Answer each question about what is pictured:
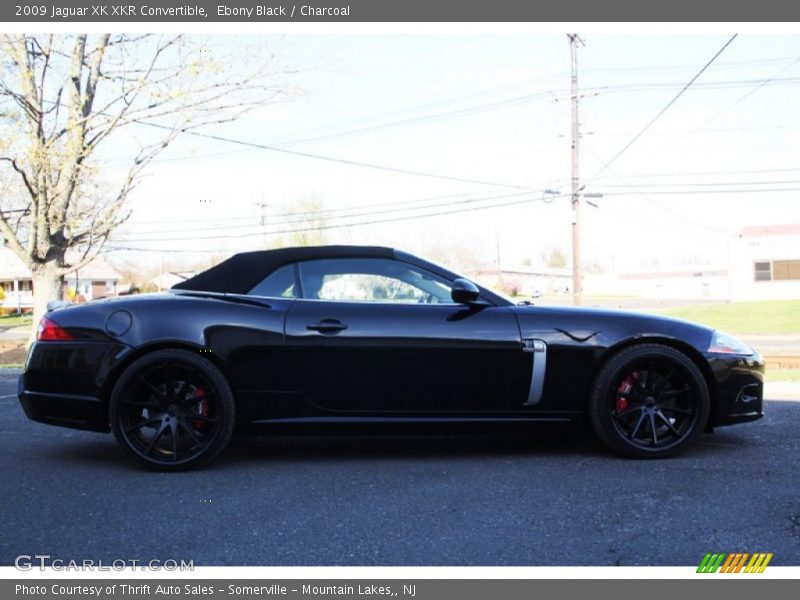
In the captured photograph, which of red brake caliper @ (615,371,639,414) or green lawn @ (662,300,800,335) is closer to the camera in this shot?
red brake caliper @ (615,371,639,414)

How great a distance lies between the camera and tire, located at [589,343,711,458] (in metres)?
4.01

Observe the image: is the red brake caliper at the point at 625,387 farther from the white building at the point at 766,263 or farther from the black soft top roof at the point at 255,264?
the white building at the point at 766,263

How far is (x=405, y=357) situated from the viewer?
3957mm

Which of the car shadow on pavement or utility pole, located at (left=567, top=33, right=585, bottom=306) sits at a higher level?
utility pole, located at (left=567, top=33, right=585, bottom=306)

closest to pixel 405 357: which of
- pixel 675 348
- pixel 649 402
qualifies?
pixel 649 402

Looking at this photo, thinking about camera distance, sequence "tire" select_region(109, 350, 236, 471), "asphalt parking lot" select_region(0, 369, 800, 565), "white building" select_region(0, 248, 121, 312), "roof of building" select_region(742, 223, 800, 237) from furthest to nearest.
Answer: "white building" select_region(0, 248, 121, 312) < "roof of building" select_region(742, 223, 800, 237) < "tire" select_region(109, 350, 236, 471) < "asphalt parking lot" select_region(0, 369, 800, 565)

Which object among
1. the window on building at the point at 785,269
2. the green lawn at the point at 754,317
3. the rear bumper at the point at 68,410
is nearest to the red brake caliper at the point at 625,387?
the rear bumper at the point at 68,410

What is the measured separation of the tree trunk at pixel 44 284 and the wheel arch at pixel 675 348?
Result: 16048mm

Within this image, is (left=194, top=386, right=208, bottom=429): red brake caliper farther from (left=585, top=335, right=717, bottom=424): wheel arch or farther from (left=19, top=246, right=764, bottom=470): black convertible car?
(left=585, top=335, right=717, bottom=424): wheel arch

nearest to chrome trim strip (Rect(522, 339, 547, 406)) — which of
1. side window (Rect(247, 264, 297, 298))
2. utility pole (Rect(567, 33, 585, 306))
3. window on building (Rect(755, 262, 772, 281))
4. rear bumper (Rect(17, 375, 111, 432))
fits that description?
side window (Rect(247, 264, 297, 298))

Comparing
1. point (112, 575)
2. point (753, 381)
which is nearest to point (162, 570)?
point (112, 575)

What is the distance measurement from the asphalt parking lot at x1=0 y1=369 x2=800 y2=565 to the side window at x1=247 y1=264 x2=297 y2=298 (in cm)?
101

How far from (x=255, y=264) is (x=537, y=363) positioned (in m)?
1.78

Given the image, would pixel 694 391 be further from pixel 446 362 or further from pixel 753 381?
pixel 446 362
